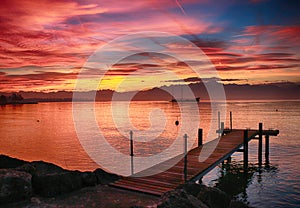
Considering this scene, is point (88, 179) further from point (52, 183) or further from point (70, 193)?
point (52, 183)

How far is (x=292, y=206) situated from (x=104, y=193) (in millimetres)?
11326

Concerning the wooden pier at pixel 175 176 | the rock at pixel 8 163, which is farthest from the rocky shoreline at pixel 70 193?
the rock at pixel 8 163

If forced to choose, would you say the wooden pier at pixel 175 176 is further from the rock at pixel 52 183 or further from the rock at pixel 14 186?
the rock at pixel 14 186

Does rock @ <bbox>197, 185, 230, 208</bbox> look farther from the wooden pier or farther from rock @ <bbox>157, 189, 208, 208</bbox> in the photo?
the wooden pier

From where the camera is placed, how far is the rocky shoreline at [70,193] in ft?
27.6

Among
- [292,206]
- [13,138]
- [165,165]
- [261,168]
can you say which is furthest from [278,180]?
[13,138]

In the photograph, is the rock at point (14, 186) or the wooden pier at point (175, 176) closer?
the rock at point (14, 186)

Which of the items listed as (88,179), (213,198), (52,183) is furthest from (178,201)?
(52,183)

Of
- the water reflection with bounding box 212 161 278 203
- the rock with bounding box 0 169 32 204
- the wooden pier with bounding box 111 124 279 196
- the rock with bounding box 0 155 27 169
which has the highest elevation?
the rock with bounding box 0 169 32 204

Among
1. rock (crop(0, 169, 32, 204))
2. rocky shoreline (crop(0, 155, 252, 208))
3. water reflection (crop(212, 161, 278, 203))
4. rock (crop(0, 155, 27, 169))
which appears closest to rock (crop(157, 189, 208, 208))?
rocky shoreline (crop(0, 155, 252, 208))

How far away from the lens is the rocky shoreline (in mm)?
8402

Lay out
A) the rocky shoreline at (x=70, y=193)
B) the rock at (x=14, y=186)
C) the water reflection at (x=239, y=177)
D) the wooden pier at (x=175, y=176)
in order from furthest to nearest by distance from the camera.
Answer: the water reflection at (x=239, y=177), the wooden pier at (x=175, y=176), the rocky shoreline at (x=70, y=193), the rock at (x=14, y=186)

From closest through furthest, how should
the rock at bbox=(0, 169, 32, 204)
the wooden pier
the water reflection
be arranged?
the rock at bbox=(0, 169, 32, 204) → the wooden pier → the water reflection

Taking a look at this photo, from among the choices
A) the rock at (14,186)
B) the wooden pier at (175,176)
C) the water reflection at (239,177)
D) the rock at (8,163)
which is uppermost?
the rock at (14,186)
